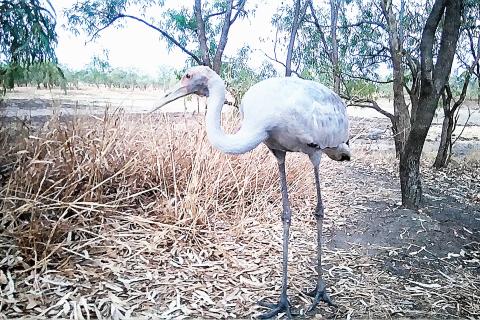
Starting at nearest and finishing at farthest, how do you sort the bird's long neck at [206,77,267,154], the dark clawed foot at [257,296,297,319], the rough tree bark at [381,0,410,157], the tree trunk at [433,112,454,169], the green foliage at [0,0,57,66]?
1. the bird's long neck at [206,77,267,154]
2. the dark clawed foot at [257,296,297,319]
3. the green foliage at [0,0,57,66]
4. the rough tree bark at [381,0,410,157]
5. the tree trunk at [433,112,454,169]

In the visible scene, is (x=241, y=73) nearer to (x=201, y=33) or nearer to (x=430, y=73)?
(x=201, y=33)

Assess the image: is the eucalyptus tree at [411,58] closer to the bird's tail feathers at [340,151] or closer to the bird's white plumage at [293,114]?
the bird's tail feathers at [340,151]

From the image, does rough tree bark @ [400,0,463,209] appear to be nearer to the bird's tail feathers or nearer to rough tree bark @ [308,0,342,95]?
the bird's tail feathers

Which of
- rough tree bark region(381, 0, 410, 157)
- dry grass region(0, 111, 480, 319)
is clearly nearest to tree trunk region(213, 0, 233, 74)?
rough tree bark region(381, 0, 410, 157)

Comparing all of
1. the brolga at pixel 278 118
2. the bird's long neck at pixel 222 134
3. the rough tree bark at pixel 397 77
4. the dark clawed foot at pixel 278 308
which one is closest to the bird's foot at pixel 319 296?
the brolga at pixel 278 118

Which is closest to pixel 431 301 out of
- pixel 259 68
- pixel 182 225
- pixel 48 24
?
pixel 182 225

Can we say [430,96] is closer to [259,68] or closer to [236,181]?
[236,181]

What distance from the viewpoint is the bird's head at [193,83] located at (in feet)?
7.21

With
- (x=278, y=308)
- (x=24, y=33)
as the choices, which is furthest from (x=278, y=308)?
(x=24, y=33)

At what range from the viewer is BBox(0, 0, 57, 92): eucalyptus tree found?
2902 mm

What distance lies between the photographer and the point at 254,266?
263cm

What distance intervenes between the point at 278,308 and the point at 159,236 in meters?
0.88

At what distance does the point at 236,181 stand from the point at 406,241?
1259 mm

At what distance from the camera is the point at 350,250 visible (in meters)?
2.88
